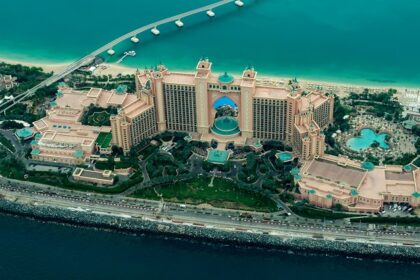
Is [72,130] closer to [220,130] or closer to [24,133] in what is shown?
[24,133]

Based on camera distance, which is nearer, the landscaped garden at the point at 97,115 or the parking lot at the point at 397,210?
the parking lot at the point at 397,210

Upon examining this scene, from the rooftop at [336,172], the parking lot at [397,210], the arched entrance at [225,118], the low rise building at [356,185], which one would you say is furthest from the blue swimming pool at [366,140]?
Result: the arched entrance at [225,118]

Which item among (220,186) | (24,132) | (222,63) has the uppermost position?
(222,63)

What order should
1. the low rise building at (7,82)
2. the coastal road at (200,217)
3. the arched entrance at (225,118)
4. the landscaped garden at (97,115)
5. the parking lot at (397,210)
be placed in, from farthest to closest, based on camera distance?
the low rise building at (7,82), the landscaped garden at (97,115), the arched entrance at (225,118), the parking lot at (397,210), the coastal road at (200,217)

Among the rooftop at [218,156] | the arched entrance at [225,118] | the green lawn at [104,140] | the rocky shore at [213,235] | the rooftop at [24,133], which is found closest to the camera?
the rocky shore at [213,235]

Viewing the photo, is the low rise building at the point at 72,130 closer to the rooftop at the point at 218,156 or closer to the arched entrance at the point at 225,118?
the arched entrance at the point at 225,118

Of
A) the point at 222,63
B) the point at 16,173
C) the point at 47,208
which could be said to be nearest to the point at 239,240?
the point at 47,208

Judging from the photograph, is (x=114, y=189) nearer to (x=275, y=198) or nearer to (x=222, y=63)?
(x=275, y=198)
